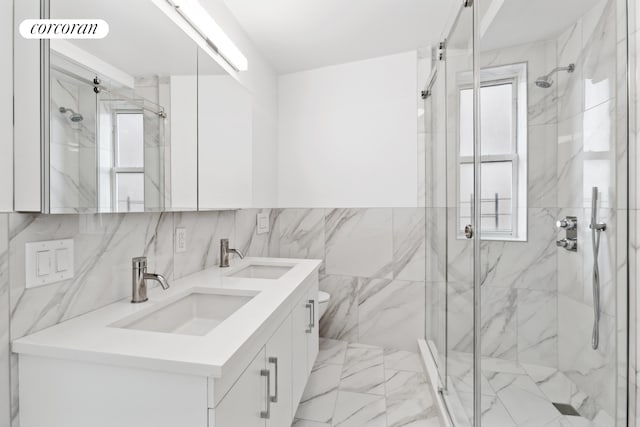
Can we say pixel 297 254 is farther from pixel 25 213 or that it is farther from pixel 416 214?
pixel 25 213

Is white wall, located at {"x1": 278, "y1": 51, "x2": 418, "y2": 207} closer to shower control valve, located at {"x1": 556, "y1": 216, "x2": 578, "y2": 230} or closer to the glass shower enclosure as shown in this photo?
the glass shower enclosure

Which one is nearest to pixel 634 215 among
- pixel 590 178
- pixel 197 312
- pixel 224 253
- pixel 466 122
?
pixel 590 178

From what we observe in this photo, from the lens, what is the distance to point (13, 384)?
32.9 inches

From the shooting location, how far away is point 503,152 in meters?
1.13

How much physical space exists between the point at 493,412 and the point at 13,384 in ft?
4.86

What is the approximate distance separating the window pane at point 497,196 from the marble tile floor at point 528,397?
1.50 feet

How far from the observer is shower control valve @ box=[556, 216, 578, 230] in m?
0.90

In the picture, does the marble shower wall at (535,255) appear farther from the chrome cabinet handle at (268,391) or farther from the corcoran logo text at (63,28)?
the corcoran logo text at (63,28)

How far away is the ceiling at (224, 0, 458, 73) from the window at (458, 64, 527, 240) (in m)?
0.83

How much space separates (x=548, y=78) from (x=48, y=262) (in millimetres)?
1523

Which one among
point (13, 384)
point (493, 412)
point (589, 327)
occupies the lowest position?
point (493, 412)

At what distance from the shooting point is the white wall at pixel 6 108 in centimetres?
84

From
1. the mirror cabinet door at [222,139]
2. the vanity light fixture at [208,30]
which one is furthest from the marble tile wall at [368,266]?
the vanity light fixture at [208,30]

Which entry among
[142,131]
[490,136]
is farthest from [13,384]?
[490,136]
